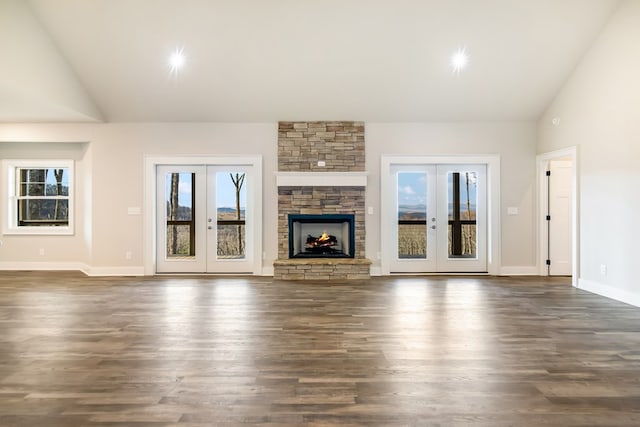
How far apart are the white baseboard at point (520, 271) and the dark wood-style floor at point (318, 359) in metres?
1.57

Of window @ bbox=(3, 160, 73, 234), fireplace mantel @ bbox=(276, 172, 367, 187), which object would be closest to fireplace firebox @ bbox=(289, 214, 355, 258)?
A: fireplace mantel @ bbox=(276, 172, 367, 187)

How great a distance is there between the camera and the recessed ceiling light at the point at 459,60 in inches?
228

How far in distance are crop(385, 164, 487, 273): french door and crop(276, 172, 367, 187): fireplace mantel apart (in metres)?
0.74

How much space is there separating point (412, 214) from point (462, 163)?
1327 millimetres

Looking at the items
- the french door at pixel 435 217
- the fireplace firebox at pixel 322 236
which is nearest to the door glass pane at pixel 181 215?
the fireplace firebox at pixel 322 236

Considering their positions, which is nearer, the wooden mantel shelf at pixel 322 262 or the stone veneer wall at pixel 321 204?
the wooden mantel shelf at pixel 322 262

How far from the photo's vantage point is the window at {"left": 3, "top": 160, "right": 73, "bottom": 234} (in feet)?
25.5

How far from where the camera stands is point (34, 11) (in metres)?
5.30

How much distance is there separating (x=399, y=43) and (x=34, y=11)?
5.16 meters

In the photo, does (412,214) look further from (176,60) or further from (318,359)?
(176,60)

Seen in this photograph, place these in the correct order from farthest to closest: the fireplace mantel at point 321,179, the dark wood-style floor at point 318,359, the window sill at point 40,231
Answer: the window sill at point 40,231 → the fireplace mantel at point 321,179 → the dark wood-style floor at point 318,359

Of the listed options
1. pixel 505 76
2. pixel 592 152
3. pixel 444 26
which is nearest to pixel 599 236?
pixel 592 152

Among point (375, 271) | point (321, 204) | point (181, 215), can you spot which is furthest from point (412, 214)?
point (181, 215)

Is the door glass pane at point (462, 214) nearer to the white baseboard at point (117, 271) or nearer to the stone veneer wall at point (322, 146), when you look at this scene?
the stone veneer wall at point (322, 146)
